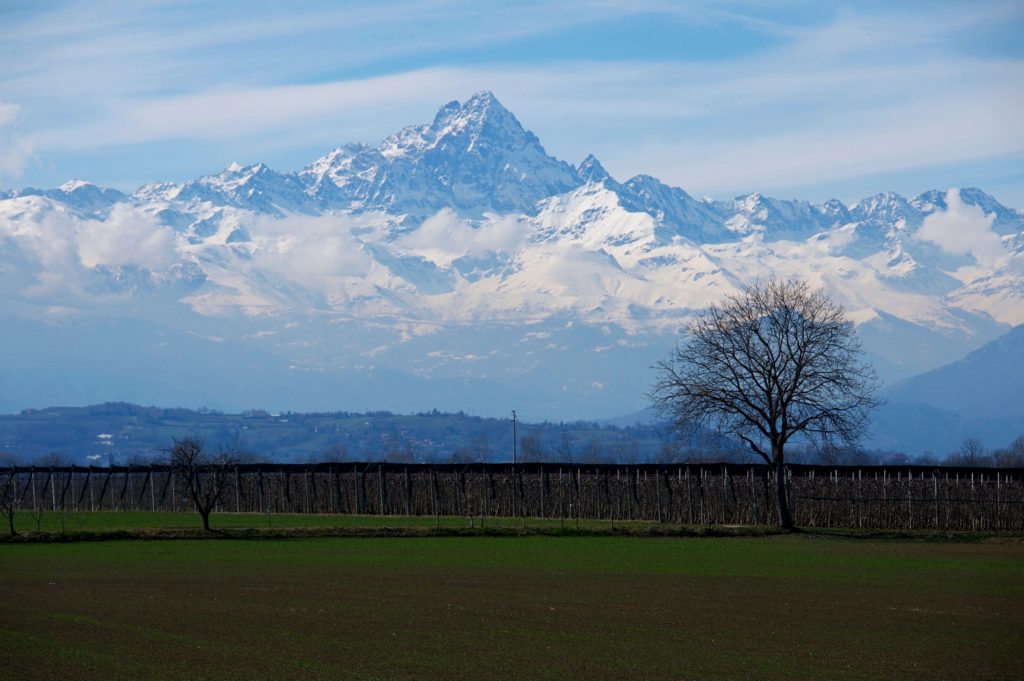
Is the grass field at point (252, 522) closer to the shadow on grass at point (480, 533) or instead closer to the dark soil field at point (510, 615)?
the shadow on grass at point (480, 533)

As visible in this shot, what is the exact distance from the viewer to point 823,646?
25719mm

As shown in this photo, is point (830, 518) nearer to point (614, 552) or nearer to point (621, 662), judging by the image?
point (614, 552)

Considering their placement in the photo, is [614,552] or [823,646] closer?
[823,646]

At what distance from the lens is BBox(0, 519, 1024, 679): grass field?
2366 centimetres

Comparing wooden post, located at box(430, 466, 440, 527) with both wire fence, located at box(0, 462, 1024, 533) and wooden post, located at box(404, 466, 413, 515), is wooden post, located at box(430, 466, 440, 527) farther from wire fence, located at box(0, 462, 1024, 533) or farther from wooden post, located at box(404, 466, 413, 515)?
wooden post, located at box(404, 466, 413, 515)

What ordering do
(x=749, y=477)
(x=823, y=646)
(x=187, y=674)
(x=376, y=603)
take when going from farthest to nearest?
(x=749, y=477)
(x=376, y=603)
(x=823, y=646)
(x=187, y=674)

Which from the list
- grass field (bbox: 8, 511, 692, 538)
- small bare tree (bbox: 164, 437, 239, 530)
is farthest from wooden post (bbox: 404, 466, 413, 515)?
small bare tree (bbox: 164, 437, 239, 530)

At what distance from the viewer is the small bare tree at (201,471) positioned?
189 ft

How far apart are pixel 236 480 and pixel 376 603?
4903 cm

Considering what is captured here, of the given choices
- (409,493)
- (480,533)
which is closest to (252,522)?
(409,493)

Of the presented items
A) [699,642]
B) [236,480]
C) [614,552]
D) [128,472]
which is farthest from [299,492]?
[699,642]

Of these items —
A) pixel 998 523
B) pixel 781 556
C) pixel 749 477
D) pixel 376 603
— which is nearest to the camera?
pixel 376 603

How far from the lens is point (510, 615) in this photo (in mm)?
29766

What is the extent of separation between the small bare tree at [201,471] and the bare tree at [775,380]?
1951 centimetres
